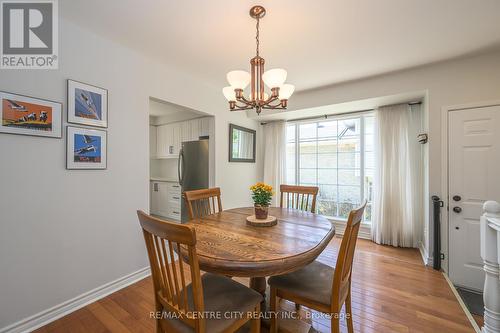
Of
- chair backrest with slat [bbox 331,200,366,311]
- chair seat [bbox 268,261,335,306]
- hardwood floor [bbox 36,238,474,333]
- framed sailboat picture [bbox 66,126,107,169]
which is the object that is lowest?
hardwood floor [bbox 36,238,474,333]

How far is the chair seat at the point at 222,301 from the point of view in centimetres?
103

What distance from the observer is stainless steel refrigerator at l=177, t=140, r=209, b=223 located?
135 inches

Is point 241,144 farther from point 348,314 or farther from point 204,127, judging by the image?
point 348,314

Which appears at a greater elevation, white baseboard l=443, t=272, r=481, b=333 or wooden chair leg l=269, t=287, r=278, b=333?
wooden chair leg l=269, t=287, r=278, b=333

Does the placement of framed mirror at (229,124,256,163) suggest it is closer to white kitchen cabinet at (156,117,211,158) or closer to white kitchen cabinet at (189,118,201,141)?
white kitchen cabinet at (156,117,211,158)

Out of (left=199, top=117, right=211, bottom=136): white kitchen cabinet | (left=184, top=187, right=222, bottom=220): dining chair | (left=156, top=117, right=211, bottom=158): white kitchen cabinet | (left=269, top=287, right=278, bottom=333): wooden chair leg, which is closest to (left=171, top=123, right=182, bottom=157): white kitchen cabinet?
(left=156, top=117, right=211, bottom=158): white kitchen cabinet

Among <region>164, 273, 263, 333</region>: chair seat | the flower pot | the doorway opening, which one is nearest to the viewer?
<region>164, 273, 263, 333</region>: chair seat

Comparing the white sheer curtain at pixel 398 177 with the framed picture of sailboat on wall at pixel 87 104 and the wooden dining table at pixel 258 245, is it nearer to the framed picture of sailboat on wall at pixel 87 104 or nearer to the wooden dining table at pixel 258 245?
the wooden dining table at pixel 258 245

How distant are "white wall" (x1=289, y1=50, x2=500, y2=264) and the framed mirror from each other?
6.44 feet

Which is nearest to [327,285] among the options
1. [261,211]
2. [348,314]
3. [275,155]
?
[348,314]

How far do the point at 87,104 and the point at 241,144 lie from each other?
2.39 m

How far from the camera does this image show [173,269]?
97 centimetres

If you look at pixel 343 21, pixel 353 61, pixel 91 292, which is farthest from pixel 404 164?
pixel 91 292

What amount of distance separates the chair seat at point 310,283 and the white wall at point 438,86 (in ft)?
6.78
